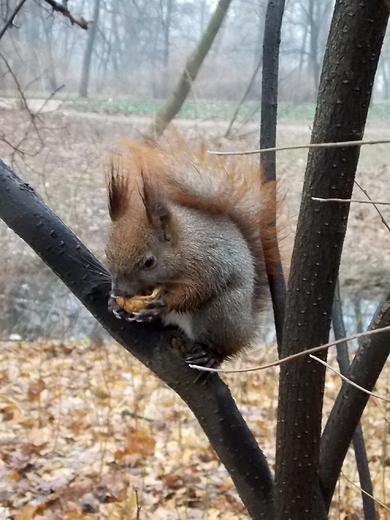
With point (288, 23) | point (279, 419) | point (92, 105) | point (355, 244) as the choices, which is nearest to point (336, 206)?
point (279, 419)

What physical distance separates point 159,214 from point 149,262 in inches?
3.4

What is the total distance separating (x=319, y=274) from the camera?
74cm

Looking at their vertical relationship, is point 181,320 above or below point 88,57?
Result: below

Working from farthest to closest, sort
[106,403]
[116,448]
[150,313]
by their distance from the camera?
1. [106,403]
2. [116,448]
3. [150,313]

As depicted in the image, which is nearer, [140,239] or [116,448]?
[140,239]

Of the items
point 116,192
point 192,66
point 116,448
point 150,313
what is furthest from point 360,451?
point 192,66

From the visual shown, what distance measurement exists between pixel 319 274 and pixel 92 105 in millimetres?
2896

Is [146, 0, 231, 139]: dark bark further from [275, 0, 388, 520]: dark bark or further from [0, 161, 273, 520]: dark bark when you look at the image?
[275, 0, 388, 520]: dark bark

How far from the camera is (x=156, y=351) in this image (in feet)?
2.91

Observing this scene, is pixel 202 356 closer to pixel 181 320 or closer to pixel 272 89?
pixel 181 320

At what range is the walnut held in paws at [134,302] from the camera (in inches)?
39.0

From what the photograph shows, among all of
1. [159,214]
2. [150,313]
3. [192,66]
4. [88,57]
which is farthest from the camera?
[88,57]

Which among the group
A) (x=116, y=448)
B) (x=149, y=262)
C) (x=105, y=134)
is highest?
(x=105, y=134)

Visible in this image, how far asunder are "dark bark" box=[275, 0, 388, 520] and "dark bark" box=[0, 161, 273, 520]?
0.05 meters
